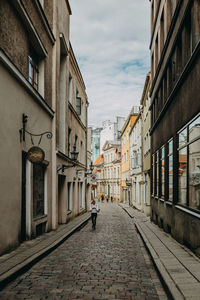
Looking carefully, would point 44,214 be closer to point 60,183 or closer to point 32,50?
point 60,183

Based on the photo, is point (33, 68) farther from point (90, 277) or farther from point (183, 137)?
point (90, 277)

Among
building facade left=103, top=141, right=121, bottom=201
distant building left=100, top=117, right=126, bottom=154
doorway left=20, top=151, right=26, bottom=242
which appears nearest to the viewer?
doorway left=20, top=151, right=26, bottom=242

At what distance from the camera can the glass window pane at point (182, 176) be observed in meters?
11.1

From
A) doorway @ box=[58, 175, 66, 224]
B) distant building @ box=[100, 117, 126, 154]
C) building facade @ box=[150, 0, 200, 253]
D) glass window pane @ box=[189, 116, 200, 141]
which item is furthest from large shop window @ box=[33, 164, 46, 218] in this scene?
distant building @ box=[100, 117, 126, 154]

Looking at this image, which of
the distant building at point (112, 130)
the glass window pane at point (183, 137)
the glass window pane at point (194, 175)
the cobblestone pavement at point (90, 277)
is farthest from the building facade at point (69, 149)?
the distant building at point (112, 130)

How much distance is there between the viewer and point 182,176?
11.7 m

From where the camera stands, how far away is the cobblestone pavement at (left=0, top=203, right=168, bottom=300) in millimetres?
6012

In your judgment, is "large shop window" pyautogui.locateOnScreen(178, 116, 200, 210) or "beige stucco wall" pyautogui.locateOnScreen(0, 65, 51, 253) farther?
"large shop window" pyautogui.locateOnScreen(178, 116, 200, 210)

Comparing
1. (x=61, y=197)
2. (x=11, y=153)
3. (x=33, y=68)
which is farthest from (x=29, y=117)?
(x=61, y=197)

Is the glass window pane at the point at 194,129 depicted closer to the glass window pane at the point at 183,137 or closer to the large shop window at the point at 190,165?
the large shop window at the point at 190,165

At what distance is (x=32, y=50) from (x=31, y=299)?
9157 mm

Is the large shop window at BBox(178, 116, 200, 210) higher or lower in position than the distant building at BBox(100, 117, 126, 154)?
lower

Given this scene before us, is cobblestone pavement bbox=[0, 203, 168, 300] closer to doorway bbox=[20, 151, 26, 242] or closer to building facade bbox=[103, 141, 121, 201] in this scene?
doorway bbox=[20, 151, 26, 242]

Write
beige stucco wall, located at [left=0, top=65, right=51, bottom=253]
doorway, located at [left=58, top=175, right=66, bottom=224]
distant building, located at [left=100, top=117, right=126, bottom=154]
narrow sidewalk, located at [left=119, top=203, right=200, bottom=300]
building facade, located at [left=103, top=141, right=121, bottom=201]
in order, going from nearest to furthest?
narrow sidewalk, located at [left=119, top=203, right=200, bottom=300] < beige stucco wall, located at [left=0, top=65, right=51, bottom=253] < doorway, located at [left=58, top=175, right=66, bottom=224] < building facade, located at [left=103, top=141, right=121, bottom=201] < distant building, located at [left=100, top=117, right=126, bottom=154]
